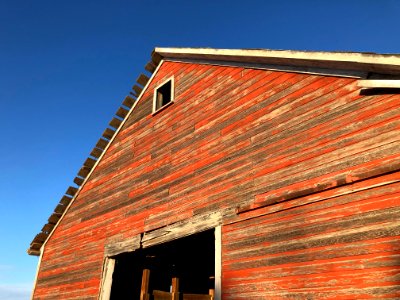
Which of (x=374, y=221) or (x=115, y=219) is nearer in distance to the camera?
(x=374, y=221)

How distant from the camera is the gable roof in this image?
5934 millimetres

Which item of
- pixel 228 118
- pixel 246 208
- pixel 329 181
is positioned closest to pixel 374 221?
pixel 329 181

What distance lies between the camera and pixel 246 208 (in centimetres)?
659

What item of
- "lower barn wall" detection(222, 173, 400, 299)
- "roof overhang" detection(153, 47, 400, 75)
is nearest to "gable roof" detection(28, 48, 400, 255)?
"roof overhang" detection(153, 47, 400, 75)

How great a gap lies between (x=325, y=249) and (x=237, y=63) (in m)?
5.14

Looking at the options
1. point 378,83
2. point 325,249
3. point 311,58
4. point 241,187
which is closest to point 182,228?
point 241,187

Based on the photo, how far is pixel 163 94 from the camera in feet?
37.9

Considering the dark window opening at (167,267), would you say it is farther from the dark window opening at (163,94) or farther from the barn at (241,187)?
the dark window opening at (163,94)

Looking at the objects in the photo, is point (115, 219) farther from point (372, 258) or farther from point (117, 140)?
point (372, 258)

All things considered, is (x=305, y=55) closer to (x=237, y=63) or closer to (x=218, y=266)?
(x=237, y=63)

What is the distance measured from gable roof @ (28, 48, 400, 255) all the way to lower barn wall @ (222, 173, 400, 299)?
2043 mm

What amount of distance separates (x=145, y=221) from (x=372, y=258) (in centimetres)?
549

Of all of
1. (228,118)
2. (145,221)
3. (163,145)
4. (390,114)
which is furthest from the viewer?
(163,145)

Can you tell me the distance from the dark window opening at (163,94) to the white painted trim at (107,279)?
4.81 m
